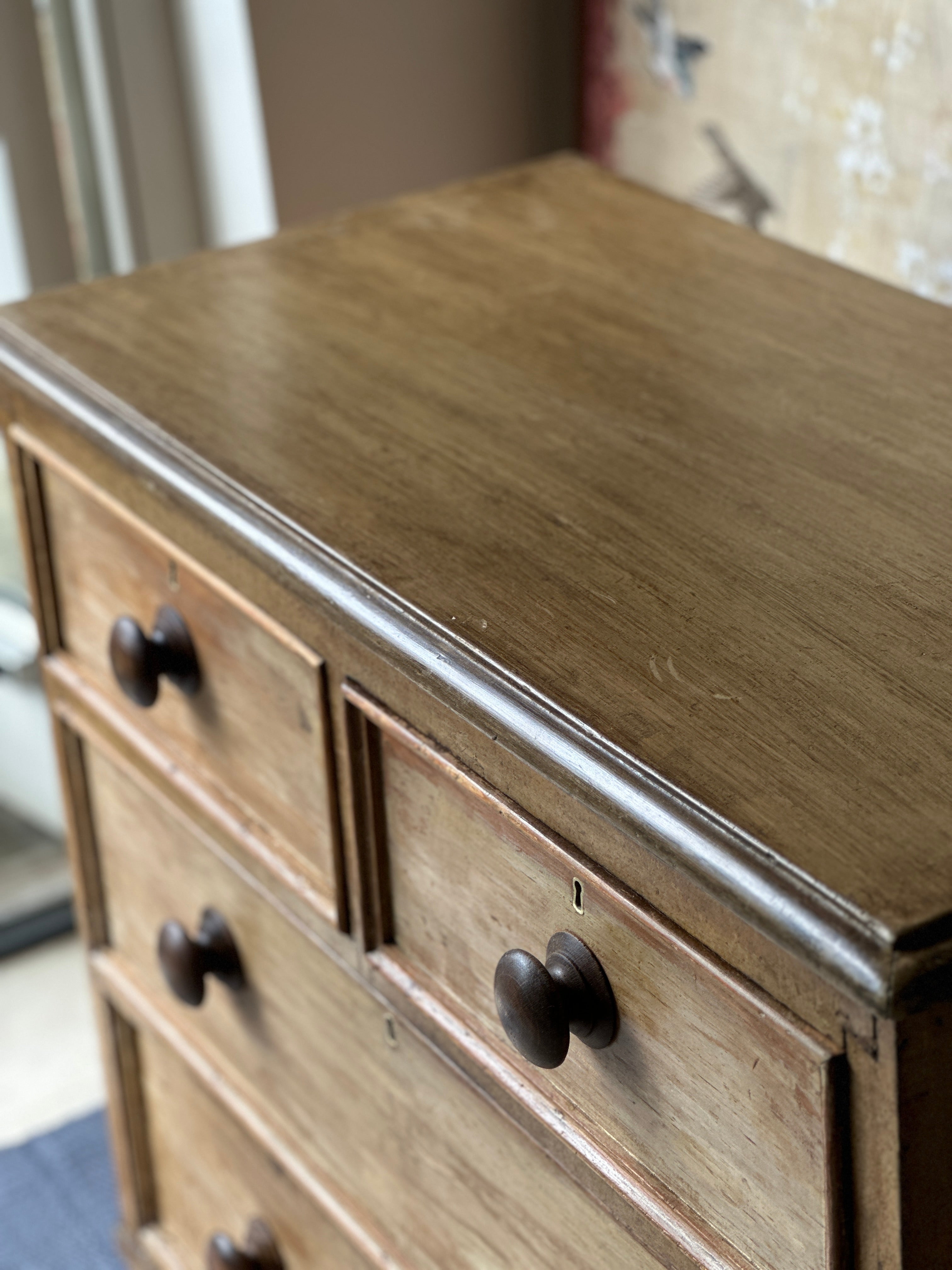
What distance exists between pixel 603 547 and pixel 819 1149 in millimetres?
225

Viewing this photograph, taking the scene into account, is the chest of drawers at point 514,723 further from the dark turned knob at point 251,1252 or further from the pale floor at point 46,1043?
the pale floor at point 46,1043

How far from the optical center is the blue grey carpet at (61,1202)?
1.24 metres

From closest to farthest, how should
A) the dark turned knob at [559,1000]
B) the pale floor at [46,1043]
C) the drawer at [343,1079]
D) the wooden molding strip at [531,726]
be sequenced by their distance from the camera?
the wooden molding strip at [531,726], the dark turned knob at [559,1000], the drawer at [343,1079], the pale floor at [46,1043]

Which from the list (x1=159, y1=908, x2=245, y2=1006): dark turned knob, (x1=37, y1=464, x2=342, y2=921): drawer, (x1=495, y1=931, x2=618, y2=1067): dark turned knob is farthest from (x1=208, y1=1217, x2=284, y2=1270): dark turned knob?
(x1=495, y1=931, x2=618, y2=1067): dark turned knob

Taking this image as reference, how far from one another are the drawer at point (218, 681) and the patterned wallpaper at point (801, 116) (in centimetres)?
47

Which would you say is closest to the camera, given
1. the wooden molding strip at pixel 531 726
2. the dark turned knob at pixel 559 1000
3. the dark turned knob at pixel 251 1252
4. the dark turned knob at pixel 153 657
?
the wooden molding strip at pixel 531 726

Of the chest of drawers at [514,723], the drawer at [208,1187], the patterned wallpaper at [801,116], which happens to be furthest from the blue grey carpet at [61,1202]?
the patterned wallpaper at [801,116]

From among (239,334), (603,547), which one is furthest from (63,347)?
(603,547)

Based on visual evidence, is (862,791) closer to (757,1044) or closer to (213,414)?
(757,1044)

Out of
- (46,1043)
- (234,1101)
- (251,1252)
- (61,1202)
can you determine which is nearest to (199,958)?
(234,1101)


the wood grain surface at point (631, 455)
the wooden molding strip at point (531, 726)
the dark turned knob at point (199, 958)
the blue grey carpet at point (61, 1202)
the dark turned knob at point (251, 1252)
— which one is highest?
the wood grain surface at point (631, 455)

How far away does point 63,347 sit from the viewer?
0.75m

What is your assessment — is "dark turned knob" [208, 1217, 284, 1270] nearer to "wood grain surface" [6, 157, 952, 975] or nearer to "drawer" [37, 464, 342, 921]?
"drawer" [37, 464, 342, 921]

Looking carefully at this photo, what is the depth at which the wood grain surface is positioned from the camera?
453 millimetres
